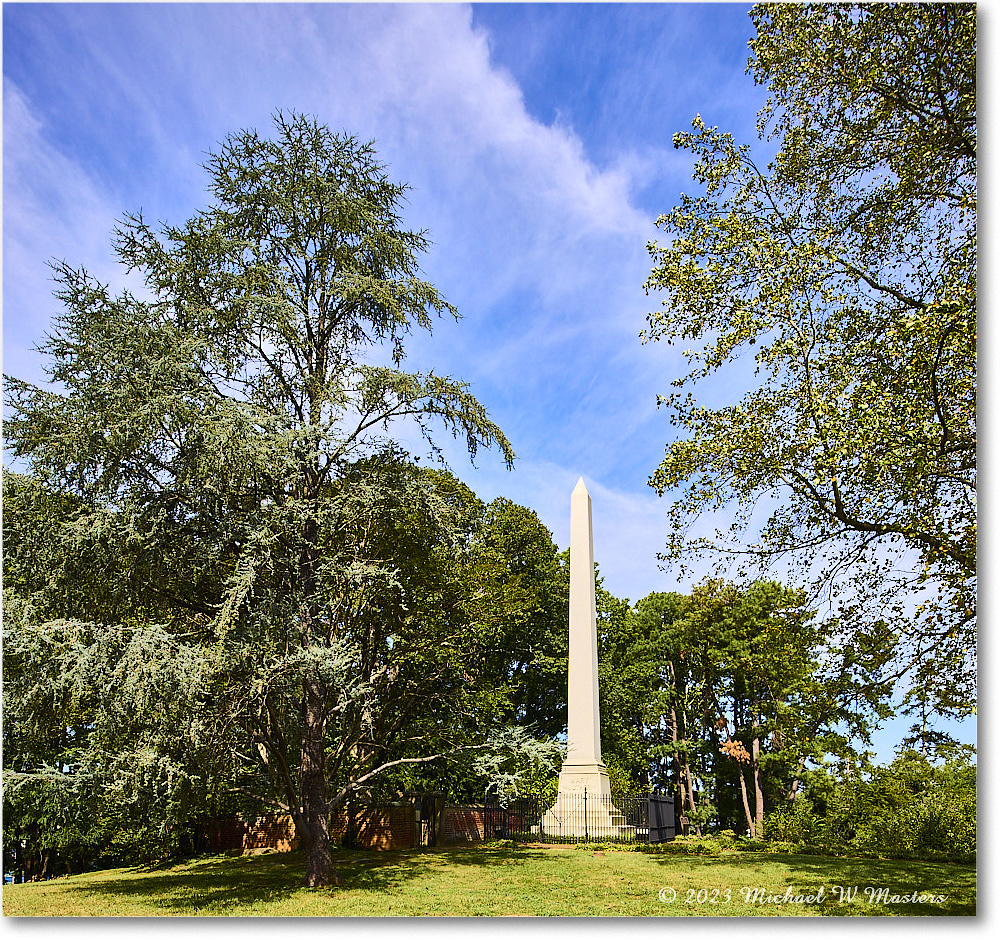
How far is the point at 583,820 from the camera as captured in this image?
13.9 m

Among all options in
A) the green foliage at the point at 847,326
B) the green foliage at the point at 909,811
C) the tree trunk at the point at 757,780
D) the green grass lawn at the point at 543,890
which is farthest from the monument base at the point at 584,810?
the tree trunk at the point at 757,780

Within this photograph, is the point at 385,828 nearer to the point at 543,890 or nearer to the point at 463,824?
the point at 463,824

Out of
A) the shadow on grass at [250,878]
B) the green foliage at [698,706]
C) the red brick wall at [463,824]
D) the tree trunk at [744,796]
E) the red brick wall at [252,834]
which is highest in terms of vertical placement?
the green foliage at [698,706]

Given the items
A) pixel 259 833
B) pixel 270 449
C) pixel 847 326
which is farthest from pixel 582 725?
pixel 847 326

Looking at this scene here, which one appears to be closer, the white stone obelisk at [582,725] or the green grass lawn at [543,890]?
the green grass lawn at [543,890]

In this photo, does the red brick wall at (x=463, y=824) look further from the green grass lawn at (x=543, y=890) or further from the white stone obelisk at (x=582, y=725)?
the green grass lawn at (x=543, y=890)

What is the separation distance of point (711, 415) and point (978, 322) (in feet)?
8.22

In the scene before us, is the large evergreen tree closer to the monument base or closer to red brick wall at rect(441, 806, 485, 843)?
the monument base

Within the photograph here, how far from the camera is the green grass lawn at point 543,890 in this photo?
21.9ft

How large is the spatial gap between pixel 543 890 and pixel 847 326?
21.7 ft

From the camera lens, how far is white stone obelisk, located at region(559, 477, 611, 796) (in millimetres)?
14688

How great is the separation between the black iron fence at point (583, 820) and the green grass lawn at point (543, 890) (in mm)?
3374

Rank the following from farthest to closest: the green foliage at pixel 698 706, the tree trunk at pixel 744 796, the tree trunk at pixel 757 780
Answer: the tree trunk at pixel 744 796, the tree trunk at pixel 757 780, the green foliage at pixel 698 706

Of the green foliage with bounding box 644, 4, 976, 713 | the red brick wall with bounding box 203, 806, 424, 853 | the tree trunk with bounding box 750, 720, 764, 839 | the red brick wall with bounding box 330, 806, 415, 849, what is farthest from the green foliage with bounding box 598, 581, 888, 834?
the green foliage with bounding box 644, 4, 976, 713
